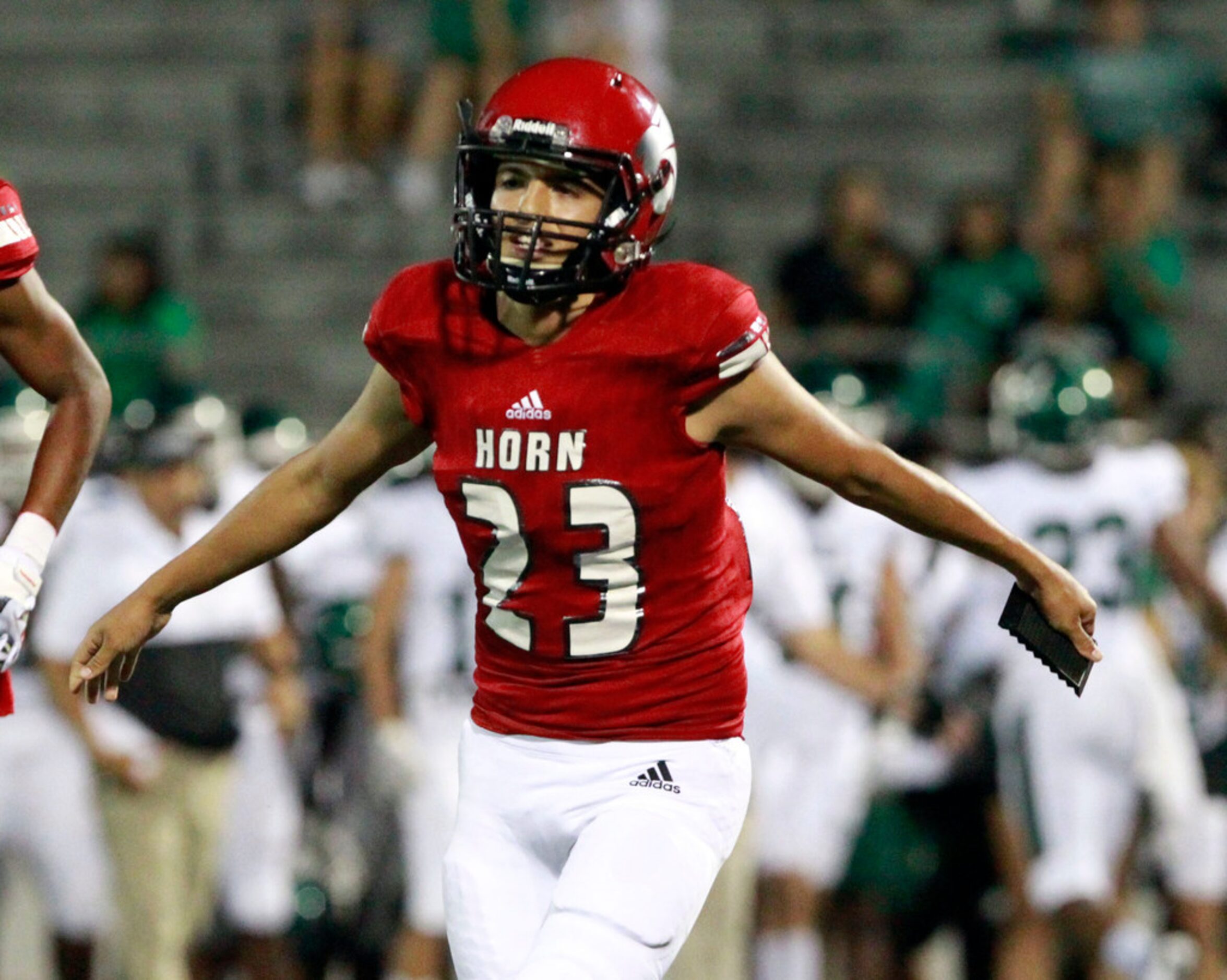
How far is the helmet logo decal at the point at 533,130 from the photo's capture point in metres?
3.53

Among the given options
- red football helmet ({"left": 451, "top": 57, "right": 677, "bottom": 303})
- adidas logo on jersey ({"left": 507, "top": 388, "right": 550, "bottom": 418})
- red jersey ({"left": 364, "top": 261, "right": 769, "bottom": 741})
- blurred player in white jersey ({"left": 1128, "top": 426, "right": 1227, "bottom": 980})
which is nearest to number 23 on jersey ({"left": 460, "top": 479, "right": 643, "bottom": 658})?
red jersey ({"left": 364, "top": 261, "right": 769, "bottom": 741})

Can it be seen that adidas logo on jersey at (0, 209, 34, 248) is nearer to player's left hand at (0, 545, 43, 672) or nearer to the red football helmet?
player's left hand at (0, 545, 43, 672)

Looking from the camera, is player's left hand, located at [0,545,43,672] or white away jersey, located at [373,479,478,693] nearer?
player's left hand, located at [0,545,43,672]

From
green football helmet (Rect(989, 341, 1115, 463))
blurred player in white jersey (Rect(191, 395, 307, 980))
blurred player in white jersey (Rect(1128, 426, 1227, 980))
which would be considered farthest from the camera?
blurred player in white jersey (Rect(191, 395, 307, 980))

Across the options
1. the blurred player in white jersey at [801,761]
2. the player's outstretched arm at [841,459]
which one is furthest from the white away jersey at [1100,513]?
the player's outstretched arm at [841,459]

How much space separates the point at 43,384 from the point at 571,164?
104 cm

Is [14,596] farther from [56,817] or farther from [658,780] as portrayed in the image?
[56,817]

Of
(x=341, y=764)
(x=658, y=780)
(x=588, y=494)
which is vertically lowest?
(x=341, y=764)

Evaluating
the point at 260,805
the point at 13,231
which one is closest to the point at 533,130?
the point at 13,231

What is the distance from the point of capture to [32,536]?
148 inches

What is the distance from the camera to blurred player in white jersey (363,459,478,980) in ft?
22.0

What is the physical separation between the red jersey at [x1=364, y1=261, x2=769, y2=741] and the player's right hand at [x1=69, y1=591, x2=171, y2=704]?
0.55 m

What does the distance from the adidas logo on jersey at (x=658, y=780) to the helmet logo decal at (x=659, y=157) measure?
0.91 meters

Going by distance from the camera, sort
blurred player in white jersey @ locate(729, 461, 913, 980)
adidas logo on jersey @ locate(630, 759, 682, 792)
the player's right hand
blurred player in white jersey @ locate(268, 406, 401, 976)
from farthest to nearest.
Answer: blurred player in white jersey @ locate(268, 406, 401, 976)
blurred player in white jersey @ locate(729, 461, 913, 980)
the player's right hand
adidas logo on jersey @ locate(630, 759, 682, 792)
